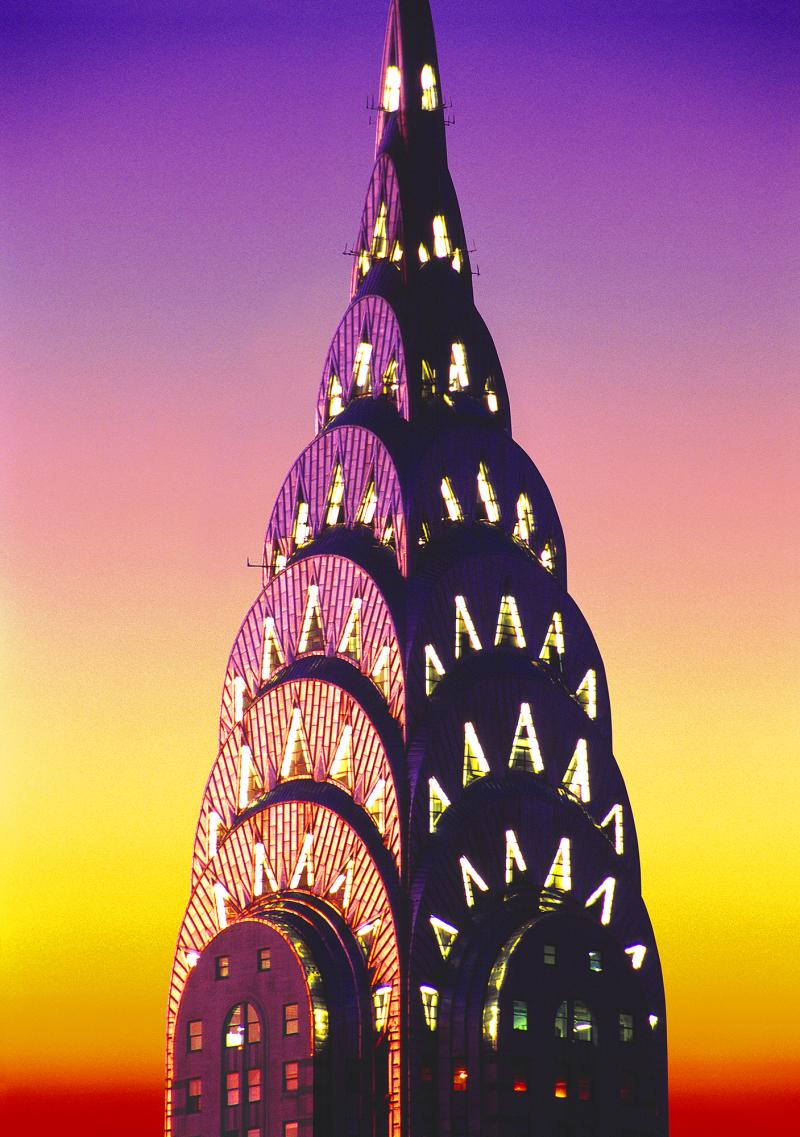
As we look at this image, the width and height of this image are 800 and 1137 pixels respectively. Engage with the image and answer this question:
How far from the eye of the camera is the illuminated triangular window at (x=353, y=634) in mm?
190250

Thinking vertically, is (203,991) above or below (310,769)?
below

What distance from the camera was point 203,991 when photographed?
620 ft

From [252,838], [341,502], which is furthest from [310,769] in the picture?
[341,502]

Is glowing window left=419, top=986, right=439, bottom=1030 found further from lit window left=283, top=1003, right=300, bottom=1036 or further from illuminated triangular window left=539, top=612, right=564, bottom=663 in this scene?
illuminated triangular window left=539, top=612, right=564, bottom=663

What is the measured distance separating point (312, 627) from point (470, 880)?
2501 cm

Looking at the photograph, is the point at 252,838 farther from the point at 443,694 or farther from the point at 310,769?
the point at 443,694

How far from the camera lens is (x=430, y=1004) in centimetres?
18125

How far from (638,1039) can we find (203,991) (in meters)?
33.9

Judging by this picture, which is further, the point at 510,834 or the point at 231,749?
the point at 231,749

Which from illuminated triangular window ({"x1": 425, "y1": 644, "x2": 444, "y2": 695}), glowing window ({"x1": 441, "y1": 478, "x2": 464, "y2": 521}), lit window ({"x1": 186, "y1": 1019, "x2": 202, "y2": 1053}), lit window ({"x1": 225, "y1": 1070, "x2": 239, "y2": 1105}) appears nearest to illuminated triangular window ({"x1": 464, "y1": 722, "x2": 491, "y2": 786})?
illuminated triangular window ({"x1": 425, "y1": 644, "x2": 444, "y2": 695})

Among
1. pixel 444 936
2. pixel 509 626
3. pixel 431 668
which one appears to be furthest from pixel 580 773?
pixel 444 936

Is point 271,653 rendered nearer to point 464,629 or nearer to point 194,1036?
point 464,629

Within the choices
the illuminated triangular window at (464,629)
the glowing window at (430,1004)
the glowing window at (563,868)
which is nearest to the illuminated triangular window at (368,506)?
the illuminated triangular window at (464,629)

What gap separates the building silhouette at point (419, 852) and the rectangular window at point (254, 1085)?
417 millimetres
